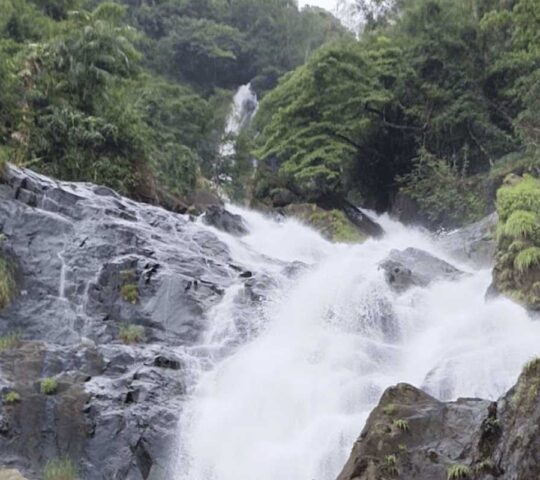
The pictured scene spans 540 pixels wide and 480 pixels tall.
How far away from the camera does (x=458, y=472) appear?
276 inches

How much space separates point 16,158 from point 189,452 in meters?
10.0

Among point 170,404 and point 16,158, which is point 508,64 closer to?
point 16,158

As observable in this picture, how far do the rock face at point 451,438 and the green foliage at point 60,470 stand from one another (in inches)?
141

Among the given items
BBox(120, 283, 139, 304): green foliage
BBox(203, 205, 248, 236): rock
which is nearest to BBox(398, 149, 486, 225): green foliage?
BBox(203, 205, 248, 236): rock

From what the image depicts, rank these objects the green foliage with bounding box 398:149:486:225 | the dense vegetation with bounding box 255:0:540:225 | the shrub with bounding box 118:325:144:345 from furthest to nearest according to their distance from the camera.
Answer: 1. the dense vegetation with bounding box 255:0:540:225
2. the green foliage with bounding box 398:149:486:225
3. the shrub with bounding box 118:325:144:345

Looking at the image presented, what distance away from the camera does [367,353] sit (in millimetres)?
11055

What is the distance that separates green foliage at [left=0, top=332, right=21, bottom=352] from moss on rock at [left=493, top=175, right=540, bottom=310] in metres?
7.84

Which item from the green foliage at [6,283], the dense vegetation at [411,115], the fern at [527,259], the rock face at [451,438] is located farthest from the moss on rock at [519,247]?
the green foliage at [6,283]

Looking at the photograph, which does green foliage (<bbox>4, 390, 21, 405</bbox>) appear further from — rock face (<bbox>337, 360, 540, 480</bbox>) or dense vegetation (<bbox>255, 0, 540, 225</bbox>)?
dense vegetation (<bbox>255, 0, 540, 225</bbox>)

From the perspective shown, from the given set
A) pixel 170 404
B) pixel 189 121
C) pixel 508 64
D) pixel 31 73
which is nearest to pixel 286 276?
pixel 170 404

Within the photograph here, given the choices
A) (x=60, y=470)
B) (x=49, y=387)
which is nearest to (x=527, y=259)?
(x=49, y=387)

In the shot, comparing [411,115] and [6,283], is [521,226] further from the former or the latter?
[411,115]

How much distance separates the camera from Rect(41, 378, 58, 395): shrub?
32.8 feet

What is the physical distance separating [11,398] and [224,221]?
1013cm
